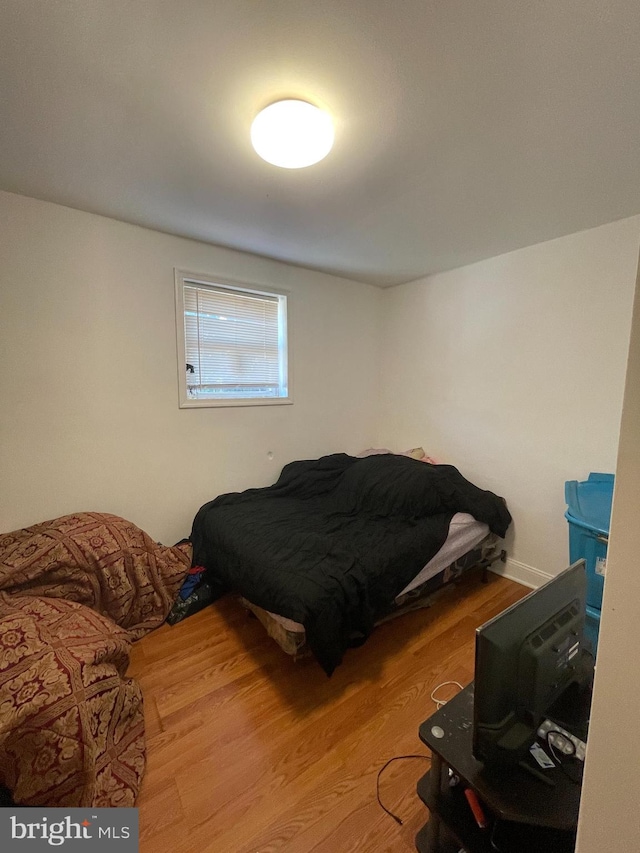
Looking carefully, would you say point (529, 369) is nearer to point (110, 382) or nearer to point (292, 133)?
point (292, 133)

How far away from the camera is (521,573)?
2490 mm

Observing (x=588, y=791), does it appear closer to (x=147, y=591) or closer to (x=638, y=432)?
(x=638, y=432)

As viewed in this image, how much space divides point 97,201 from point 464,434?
2853 millimetres

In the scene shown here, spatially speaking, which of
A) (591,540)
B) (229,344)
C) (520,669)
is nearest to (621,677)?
(520,669)

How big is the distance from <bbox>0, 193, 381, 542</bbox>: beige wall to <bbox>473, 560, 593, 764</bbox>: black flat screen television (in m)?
2.13

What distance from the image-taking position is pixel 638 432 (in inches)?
19.2

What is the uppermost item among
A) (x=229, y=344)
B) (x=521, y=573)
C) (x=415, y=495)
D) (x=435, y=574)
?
(x=229, y=344)

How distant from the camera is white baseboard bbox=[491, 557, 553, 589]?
2400 mm

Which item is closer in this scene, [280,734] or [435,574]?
[280,734]

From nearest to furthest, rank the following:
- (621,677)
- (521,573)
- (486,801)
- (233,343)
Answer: (621,677) → (486,801) → (521,573) → (233,343)

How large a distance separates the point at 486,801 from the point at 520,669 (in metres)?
0.29

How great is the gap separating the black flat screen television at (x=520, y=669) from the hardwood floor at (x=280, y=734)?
62 centimetres

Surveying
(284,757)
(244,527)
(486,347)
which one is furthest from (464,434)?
(284,757)

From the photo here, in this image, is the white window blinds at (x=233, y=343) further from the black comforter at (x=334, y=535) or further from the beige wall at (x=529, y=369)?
the beige wall at (x=529, y=369)
